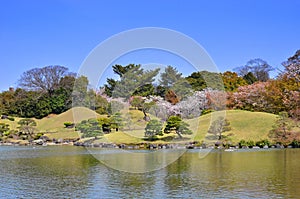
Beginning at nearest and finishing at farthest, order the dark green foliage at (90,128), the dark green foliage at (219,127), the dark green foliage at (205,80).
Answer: the dark green foliage at (219,127) → the dark green foliage at (90,128) → the dark green foliage at (205,80)

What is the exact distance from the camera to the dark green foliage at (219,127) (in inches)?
1267

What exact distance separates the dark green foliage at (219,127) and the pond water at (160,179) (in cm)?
987

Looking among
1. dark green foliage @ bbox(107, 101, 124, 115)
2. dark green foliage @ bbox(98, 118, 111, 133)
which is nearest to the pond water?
dark green foliage @ bbox(98, 118, 111, 133)

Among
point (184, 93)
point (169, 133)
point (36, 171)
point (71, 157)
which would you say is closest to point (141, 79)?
point (184, 93)

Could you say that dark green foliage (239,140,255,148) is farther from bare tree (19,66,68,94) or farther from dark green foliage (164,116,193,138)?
bare tree (19,66,68,94)

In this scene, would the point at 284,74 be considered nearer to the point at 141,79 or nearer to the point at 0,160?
the point at 141,79

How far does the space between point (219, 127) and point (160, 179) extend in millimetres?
17387

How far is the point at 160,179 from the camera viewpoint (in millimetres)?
15906

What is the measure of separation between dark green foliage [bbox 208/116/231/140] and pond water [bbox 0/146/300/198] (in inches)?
388

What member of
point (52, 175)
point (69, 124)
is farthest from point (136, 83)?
point (52, 175)

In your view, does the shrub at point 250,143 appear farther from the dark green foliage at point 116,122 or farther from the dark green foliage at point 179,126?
the dark green foliage at point 116,122

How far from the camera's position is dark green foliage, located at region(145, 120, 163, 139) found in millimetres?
32062

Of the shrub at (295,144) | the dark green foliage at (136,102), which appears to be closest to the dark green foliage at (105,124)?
the dark green foliage at (136,102)

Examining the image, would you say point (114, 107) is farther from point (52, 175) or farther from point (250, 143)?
point (52, 175)
